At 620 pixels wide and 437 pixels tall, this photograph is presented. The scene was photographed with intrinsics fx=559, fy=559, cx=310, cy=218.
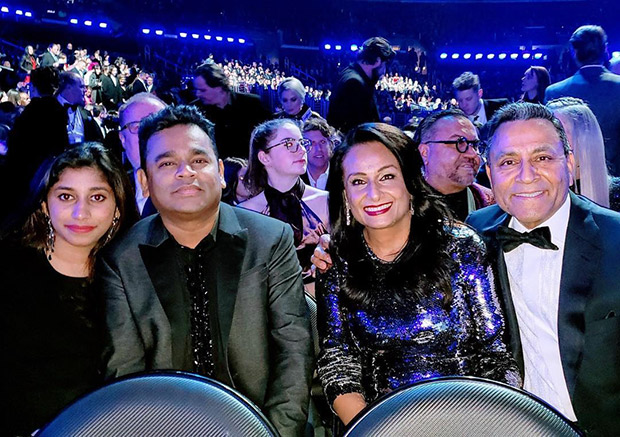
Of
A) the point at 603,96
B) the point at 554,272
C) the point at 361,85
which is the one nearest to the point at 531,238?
the point at 554,272

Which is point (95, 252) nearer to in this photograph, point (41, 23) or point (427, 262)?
point (427, 262)

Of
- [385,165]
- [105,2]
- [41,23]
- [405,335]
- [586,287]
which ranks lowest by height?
[405,335]

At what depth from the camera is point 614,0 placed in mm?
20344

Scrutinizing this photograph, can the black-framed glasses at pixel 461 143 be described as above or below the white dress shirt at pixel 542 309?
above

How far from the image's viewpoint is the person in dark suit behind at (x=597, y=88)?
4020 millimetres

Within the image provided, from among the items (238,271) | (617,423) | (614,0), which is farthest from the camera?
(614,0)

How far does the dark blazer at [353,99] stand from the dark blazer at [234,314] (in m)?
3.24

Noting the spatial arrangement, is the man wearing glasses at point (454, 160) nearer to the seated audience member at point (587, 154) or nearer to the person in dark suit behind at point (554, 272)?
the seated audience member at point (587, 154)

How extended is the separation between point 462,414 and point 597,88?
12.5 ft

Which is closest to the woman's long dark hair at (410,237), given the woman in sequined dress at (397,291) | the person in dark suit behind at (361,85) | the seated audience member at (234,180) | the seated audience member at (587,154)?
the woman in sequined dress at (397,291)

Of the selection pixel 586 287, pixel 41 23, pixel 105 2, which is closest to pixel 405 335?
pixel 586 287

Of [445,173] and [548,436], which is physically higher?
[445,173]

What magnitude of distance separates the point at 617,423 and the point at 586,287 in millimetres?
380

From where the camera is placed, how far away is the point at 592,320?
63.0 inches
